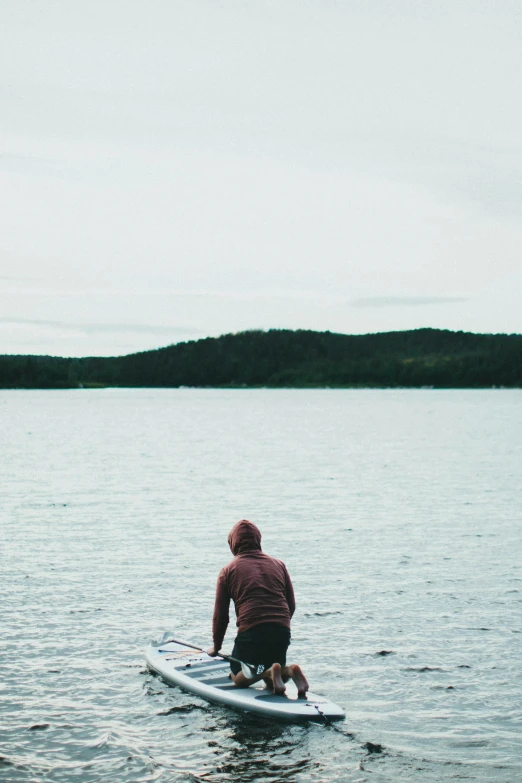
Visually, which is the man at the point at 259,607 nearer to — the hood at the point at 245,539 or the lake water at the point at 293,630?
the hood at the point at 245,539

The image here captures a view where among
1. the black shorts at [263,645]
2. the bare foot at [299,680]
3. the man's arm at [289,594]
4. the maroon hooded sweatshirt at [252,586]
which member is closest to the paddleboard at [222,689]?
the bare foot at [299,680]

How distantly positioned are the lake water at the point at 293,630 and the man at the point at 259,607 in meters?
0.61

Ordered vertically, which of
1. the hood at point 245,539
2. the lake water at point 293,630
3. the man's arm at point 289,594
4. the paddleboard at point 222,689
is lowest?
the lake water at point 293,630

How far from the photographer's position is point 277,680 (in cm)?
1045

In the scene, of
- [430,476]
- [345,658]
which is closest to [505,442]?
[430,476]

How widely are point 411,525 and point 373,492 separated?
10.8m

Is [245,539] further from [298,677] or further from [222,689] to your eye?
[222,689]

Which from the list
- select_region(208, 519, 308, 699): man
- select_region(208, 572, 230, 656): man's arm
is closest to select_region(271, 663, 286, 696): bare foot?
select_region(208, 519, 308, 699): man

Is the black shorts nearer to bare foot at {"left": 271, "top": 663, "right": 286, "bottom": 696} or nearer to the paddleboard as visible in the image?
bare foot at {"left": 271, "top": 663, "right": 286, "bottom": 696}

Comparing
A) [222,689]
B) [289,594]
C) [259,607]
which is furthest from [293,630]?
[259,607]

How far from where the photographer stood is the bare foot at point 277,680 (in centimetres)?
1039

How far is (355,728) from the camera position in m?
10.4

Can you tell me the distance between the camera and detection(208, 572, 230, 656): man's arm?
10680mm

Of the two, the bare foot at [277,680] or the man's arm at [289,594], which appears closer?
the bare foot at [277,680]
